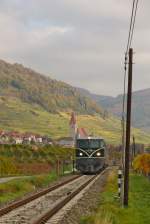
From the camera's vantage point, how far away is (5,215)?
834 inches

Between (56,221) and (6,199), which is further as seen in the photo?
(6,199)

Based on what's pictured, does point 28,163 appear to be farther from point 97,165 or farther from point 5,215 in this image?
point 5,215

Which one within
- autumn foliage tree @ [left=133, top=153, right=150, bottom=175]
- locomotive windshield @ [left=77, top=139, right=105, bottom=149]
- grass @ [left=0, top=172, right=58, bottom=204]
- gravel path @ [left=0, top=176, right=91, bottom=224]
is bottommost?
gravel path @ [left=0, top=176, right=91, bottom=224]

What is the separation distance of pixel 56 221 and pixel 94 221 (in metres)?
2.58

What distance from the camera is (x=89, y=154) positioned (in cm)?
6366

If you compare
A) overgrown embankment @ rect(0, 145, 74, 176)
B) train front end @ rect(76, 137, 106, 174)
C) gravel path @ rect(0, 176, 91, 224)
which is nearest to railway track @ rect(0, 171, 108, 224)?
gravel path @ rect(0, 176, 91, 224)

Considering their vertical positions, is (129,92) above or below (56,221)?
above

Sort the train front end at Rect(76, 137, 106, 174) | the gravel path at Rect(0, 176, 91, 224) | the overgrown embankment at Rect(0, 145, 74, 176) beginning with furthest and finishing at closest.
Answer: the overgrown embankment at Rect(0, 145, 74, 176) < the train front end at Rect(76, 137, 106, 174) < the gravel path at Rect(0, 176, 91, 224)

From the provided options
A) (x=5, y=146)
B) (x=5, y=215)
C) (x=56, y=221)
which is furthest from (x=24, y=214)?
(x=5, y=146)

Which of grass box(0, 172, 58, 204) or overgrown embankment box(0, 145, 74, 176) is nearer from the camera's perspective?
grass box(0, 172, 58, 204)

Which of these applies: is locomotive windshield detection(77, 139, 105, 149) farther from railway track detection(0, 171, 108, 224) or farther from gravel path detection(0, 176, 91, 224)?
gravel path detection(0, 176, 91, 224)

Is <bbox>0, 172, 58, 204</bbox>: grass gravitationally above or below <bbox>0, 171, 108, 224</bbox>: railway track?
above

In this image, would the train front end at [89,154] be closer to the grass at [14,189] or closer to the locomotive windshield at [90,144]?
the locomotive windshield at [90,144]

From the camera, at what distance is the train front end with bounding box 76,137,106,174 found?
209 feet
